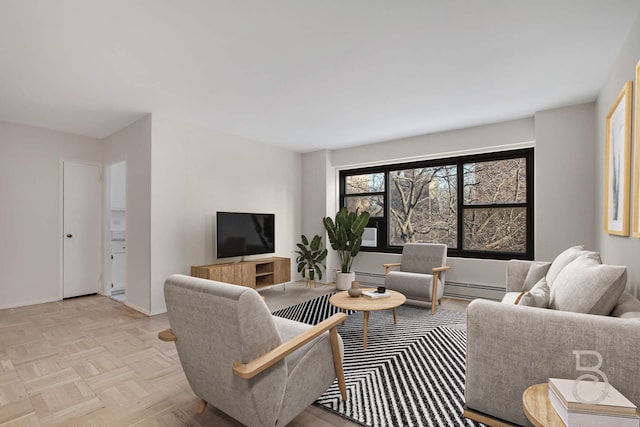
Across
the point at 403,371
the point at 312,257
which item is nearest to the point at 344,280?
the point at 312,257

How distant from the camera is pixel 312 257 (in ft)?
18.4

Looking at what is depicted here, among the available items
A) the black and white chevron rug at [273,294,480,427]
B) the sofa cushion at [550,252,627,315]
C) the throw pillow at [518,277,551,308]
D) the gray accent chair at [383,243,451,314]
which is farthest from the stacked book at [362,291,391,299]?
the sofa cushion at [550,252,627,315]

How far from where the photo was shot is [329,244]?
6004mm

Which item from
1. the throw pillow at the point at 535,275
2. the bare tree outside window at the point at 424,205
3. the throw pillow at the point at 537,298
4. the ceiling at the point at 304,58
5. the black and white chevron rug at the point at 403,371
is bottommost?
the black and white chevron rug at the point at 403,371

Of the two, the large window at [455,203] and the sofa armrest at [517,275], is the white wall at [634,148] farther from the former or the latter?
the large window at [455,203]

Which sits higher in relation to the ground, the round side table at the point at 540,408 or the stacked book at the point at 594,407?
the stacked book at the point at 594,407

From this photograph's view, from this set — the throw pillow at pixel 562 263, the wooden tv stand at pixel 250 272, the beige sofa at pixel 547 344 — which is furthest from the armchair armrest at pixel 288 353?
Result: the wooden tv stand at pixel 250 272

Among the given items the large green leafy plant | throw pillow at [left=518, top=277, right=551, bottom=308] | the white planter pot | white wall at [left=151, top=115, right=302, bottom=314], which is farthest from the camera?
the white planter pot

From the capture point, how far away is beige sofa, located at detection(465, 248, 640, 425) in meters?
1.25

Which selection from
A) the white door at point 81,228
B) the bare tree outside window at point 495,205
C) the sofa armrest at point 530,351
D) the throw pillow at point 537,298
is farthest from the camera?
the white door at point 81,228

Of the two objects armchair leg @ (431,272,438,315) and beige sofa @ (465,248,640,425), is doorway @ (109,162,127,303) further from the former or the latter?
beige sofa @ (465,248,640,425)

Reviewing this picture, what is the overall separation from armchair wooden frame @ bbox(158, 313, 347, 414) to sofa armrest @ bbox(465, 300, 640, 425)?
28.0 inches

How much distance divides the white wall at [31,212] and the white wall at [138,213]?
115 centimetres

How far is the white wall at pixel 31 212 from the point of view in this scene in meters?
4.29
